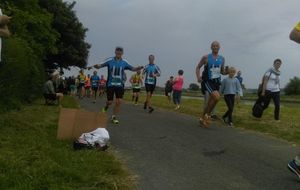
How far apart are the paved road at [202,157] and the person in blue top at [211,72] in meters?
0.86

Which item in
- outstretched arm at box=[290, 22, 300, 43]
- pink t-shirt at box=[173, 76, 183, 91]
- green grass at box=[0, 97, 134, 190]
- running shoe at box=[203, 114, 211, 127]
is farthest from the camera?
pink t-shirt at box=[173, 76, 183, 91]

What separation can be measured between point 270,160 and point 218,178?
200 centimetres

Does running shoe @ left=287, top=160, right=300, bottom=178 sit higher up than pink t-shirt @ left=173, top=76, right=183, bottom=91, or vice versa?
pink t-shirt @ left=173, top=76, right=183, bottom=91

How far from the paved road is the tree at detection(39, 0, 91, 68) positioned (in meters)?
42.0

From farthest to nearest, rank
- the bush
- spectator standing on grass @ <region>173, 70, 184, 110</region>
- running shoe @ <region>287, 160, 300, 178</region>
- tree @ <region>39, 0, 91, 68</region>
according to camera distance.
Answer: tree @ <region>39, 0, 91, 68</region> < spectator standing on grass @ <region>173, 70, 184, 110</region> < the bush < running shoe @ <region>287, 160, 300, 178</region>

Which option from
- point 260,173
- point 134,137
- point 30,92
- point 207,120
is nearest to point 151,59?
point 30,92

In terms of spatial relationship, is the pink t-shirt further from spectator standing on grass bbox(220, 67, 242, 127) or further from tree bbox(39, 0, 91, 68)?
tree bbox(39, 0, 91, 68)

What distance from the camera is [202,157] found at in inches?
385

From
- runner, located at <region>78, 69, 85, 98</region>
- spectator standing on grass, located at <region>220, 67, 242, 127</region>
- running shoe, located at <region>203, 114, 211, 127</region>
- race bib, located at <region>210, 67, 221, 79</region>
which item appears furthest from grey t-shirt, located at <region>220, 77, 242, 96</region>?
runner, located at <region>78, 69, 85, 98</region>

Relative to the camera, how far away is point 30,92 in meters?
23.9

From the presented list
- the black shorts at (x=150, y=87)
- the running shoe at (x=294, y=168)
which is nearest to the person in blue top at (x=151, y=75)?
the black shorts at (x=150, y=87)

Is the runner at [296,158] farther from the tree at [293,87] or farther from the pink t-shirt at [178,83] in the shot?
the tree at [293,87]

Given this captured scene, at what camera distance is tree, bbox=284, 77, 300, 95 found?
106675mm

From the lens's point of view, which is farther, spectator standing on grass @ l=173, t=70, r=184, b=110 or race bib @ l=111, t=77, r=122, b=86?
spectator standing on grass @ l=173, t=70, r=184, b=110
